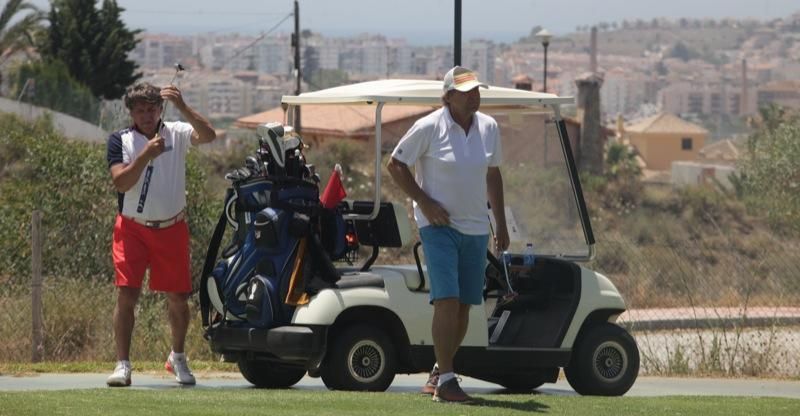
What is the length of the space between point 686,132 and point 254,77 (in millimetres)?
71990

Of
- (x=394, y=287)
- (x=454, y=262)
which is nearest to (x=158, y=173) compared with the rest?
(x=394, y=287)

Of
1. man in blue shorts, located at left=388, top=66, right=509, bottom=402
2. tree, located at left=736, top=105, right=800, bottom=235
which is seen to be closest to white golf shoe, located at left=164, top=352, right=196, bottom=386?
man in blue shorts, located at left=388, top=66, right=509, bottom=402

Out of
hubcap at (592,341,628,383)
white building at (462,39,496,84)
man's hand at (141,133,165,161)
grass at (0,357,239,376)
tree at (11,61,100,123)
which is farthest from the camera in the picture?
white building at (462,39,496,84)

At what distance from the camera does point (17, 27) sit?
50.2 meters

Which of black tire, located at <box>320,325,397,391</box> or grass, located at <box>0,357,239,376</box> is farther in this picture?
grass, located at <box>0,357,239,376</box>

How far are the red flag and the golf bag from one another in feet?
0.16

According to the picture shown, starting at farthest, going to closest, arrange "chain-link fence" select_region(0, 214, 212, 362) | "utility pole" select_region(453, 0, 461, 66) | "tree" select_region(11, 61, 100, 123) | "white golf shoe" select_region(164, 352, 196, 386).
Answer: "tree" select_region(11, 61, 100, 123) < "utility pole" select_region(453, 0, 461, 66) < "chain-link fence" select_region(0, 214, 212, 362) < "white golf shoe" select_region(164, 352, 196, 386)

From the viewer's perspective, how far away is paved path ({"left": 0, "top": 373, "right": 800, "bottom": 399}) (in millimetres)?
9750

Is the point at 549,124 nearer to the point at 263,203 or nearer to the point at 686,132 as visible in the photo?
the point at 263,203

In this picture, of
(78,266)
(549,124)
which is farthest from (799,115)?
(549,124)

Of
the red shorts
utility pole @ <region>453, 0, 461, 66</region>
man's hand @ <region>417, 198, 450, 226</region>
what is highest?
utility pole @ <region>453, 0, 461, 66</region>

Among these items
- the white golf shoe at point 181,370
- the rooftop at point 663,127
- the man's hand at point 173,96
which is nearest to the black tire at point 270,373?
A: the white golf shoe at point 181,370

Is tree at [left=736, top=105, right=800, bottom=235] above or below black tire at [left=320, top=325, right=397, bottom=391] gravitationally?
below

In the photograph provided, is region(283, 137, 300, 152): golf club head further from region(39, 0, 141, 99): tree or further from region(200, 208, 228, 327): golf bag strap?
region(39, 0, 141, 99): tree
